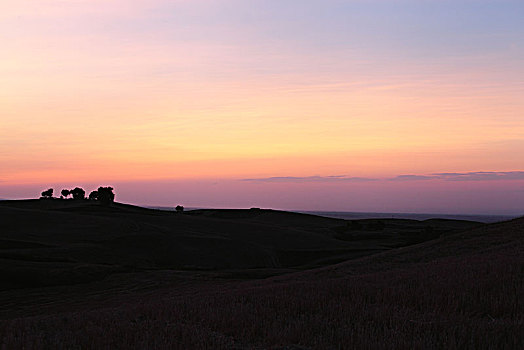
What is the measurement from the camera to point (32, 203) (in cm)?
12394

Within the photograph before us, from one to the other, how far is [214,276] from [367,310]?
27215 mm

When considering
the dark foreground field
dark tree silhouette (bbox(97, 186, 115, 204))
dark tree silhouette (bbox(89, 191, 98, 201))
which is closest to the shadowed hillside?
the dark foreground field

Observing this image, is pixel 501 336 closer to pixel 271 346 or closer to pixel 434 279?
pixel 271 346

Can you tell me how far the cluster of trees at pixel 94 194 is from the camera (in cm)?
13875

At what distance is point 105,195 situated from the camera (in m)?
139

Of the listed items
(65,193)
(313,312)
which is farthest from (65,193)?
(313,312)

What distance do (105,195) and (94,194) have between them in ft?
44.0

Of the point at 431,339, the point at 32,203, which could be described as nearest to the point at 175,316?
the point at 431,339

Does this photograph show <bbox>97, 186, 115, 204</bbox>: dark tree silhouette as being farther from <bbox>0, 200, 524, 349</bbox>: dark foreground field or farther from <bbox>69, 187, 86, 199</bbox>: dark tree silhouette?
<bbox>0, 200, 524, 349</bbox>: dark foreground field

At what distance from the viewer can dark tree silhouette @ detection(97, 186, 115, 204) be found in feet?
450

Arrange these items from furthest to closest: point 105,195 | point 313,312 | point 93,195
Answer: point 93,195 < point 105,195 < point 313,312

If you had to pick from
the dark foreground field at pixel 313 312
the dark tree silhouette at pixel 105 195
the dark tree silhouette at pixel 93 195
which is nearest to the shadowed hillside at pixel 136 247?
the dark foreground field at pixel 313 312

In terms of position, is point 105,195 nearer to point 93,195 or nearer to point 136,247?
point 93,195

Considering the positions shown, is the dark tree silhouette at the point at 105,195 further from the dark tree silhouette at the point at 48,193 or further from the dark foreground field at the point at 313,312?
the dark foreground field at the point at 313,312
